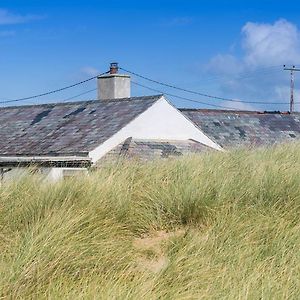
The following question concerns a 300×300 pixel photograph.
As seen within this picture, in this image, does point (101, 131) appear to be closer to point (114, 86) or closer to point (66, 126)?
point (66, 126)

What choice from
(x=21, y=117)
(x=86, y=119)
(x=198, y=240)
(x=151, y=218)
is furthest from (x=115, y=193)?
(x=21, y=117)

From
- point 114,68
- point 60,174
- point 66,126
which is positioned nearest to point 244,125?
point 114,68

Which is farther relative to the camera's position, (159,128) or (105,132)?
(159,128)

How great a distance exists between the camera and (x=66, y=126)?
23766 millimetres

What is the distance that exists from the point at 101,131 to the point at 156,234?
15653mm

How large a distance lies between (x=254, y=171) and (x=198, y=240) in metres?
2.79

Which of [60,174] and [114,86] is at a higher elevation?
[114,86]

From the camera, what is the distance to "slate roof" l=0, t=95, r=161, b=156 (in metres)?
21.8

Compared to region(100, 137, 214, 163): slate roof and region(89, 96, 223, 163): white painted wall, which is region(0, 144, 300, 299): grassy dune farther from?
region(89, 96, 223, 163): white painted wall

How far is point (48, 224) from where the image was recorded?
18.7 feet

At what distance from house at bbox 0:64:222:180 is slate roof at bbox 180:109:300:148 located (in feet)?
12.1

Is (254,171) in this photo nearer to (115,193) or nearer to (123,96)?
(115,193)

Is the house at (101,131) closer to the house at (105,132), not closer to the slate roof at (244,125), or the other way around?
the house at (105,132)

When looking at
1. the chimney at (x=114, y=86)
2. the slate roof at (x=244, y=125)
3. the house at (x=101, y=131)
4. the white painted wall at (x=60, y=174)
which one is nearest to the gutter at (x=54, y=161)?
the house at (x=101, y=131)
